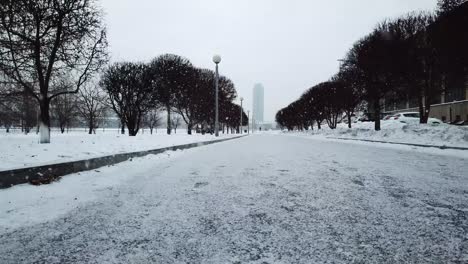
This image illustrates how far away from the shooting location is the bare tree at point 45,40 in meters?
12.4

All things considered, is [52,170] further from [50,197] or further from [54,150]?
[54,150]

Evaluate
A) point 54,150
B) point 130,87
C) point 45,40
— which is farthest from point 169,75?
point 54,150

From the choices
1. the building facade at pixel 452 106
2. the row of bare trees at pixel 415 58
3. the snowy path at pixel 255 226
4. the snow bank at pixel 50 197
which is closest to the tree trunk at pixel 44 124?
the snow bank at pixel 50 197

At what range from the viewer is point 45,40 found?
1344 cm

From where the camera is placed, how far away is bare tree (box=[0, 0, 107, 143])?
12406 mm

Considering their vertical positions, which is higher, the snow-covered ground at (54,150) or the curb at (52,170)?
the snow-covered ground at (54,150)

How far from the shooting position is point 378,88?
91.0 ft

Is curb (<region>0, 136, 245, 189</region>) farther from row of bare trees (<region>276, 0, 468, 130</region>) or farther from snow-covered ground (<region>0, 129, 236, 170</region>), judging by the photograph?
row of bare trees (<region>276, 0, 468, 130</region>)

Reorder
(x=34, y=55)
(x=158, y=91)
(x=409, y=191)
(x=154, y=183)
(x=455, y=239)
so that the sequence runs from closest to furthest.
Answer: (x=455, y=239), (x=409, y=191), (x=154, y=183), (x=34, y=55), (x=158, y=91)

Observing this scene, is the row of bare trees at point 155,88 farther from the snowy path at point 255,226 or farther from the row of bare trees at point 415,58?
the snowy path at point 255,226

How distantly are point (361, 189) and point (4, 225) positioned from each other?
4.45m

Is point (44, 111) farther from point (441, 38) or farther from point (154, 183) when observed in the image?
point (441, 38)

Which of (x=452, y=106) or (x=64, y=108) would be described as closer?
(x=452, y=106)

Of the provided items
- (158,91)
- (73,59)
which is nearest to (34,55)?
(73,59)
